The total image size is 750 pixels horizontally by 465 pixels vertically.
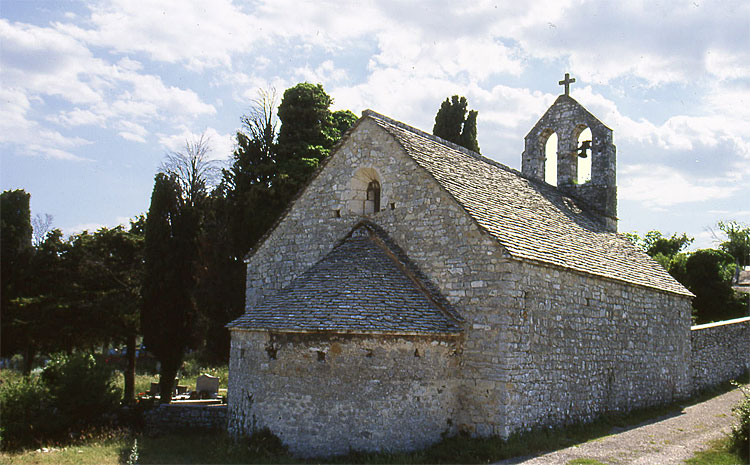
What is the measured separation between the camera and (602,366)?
1238 cm

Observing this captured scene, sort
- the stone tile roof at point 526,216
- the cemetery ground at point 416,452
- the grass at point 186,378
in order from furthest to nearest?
the grass at point 186,378
the stone tile roof at point 526,216
the cemetery ground at point 416,452

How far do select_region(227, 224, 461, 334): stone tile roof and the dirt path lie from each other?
2755 millimetres

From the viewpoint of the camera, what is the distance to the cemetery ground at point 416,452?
905 cm

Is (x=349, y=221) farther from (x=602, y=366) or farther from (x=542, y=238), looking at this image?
(x=602, y=366)

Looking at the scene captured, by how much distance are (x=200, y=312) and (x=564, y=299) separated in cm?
1147

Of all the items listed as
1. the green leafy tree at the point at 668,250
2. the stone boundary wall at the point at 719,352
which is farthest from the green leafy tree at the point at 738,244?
the stone boundary wall at the point at 719,352

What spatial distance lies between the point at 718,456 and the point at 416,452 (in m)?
4.81

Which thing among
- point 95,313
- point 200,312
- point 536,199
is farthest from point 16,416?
point 536,199

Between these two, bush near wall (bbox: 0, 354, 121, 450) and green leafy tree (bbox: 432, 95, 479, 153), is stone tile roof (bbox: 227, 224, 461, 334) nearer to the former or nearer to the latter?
bush near wall (bbox: 0, 354, 121, 450)

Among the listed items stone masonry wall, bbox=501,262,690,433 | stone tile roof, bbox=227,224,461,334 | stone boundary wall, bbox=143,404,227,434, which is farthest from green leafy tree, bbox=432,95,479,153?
stone boundary wall, bbox=143,404,227,434

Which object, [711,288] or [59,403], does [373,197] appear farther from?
[711,288]

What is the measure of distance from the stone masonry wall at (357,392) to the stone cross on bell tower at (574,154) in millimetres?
10008

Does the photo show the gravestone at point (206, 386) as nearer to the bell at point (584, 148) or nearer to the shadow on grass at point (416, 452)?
the shadow on grass at point (416, 452)

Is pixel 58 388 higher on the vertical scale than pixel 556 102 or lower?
lower
